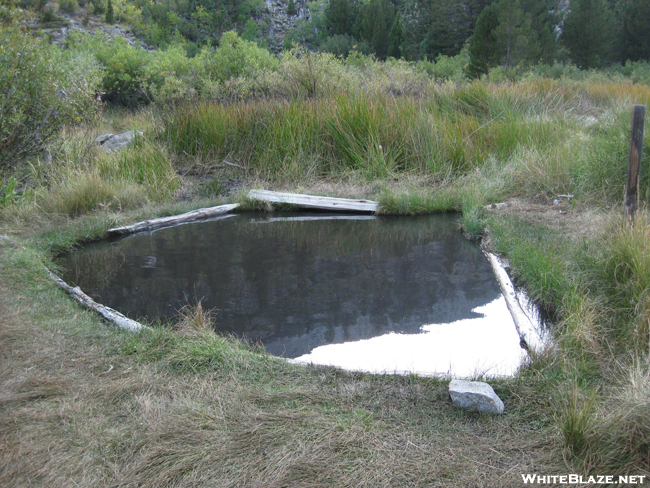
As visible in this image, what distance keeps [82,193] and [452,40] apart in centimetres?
2845

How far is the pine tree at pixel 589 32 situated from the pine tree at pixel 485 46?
700 centimetres

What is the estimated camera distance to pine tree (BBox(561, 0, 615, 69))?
25891 millimetres

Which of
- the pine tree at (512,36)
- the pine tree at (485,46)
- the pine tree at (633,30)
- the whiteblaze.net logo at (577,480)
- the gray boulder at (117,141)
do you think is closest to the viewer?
the whiteblaze.net logo at (577,480)

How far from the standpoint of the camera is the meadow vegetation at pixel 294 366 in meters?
2.11

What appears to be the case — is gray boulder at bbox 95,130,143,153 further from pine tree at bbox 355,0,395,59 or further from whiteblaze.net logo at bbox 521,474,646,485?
pine tree at bbox 355,0,395,59

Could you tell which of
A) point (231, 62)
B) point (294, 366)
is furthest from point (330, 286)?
point (231, 62)

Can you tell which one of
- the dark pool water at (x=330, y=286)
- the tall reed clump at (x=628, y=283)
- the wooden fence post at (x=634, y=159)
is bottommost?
the dark pool water at (x=330, y=286)

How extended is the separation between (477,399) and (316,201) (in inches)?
194

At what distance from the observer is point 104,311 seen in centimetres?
366

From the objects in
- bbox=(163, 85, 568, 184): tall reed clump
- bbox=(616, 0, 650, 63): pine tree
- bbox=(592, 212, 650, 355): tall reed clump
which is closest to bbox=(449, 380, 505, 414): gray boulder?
bbox=(592, 212, 650, 355): tall reed clump

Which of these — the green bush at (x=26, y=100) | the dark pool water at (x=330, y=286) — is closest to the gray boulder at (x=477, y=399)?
the dark pool water at (x=330, y=286)

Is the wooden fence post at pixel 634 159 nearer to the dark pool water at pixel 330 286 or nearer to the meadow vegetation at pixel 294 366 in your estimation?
the meadow vegetation at pixel 294 366

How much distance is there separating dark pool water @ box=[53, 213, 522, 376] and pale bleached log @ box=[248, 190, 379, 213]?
384 mm

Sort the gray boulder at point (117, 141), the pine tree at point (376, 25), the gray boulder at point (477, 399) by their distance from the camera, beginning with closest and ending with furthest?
the gray boulder at point (477, 399) → the gray boulder at point (117, 141) → the pine tree at point (376, 25)
